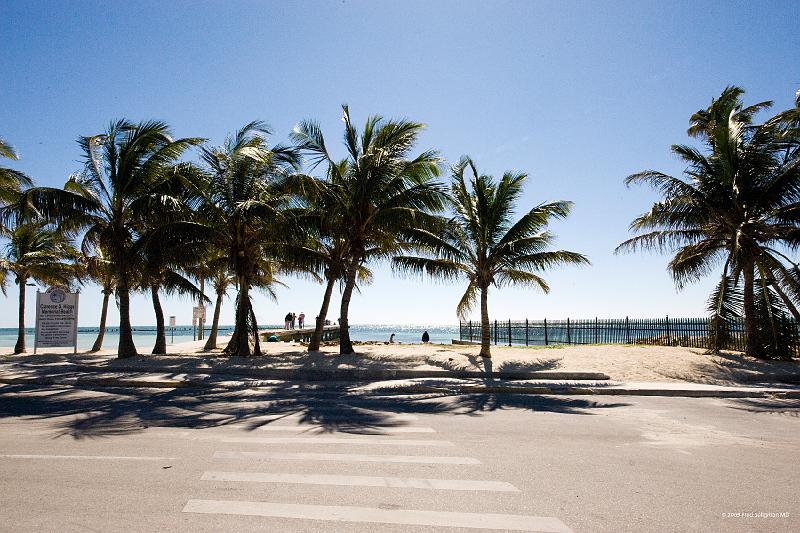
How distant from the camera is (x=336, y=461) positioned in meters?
6.09

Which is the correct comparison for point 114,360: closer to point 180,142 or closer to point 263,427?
point 180,142

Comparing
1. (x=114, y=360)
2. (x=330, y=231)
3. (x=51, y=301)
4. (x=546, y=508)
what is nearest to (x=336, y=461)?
(x=546, y=508)

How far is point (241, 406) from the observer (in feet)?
34.2

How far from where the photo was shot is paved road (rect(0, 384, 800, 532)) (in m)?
4.35

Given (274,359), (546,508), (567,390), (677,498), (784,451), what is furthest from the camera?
(274,359)

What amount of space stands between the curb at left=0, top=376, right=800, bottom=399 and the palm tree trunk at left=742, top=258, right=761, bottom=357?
5247 millimetres

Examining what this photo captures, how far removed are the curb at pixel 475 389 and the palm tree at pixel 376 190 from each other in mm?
6510

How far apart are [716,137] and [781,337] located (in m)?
6.52

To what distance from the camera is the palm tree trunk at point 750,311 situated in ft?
56.2

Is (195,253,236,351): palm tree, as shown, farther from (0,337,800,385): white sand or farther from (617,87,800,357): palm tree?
(617,87,800,357): palm tree

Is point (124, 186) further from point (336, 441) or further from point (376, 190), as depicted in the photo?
point (336, 441)

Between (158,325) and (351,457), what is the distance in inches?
753

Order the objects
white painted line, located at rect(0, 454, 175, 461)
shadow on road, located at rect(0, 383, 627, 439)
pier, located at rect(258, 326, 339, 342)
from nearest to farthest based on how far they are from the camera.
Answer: white painted line, located at rect(0, 454, 175, 461) → shadow on road, located at rect(0, 383, 627, 439) → pier, located at rect(258, 326, 339, 342)

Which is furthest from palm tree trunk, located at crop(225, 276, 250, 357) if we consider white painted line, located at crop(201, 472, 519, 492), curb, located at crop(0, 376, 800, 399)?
white painted line, located at crop(201, 472, 519, 492)
